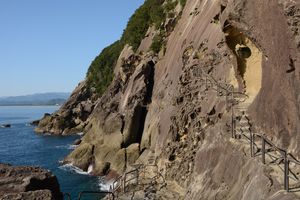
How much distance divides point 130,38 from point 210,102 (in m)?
35.3

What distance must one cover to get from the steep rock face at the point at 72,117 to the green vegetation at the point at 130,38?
3378mm

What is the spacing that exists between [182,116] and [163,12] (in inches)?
944

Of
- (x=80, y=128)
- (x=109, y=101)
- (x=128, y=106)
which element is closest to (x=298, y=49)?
(x=128, y=106)

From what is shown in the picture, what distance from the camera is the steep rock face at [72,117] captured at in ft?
299

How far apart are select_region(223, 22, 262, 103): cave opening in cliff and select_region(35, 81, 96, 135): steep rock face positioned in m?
69.1

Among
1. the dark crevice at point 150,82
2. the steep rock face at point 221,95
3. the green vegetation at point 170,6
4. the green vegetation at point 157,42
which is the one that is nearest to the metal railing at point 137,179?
the steep rock face at point 221,95

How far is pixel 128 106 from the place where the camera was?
49.1 metres

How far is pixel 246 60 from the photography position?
920 inches

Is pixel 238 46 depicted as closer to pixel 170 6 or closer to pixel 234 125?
pixel 234 125

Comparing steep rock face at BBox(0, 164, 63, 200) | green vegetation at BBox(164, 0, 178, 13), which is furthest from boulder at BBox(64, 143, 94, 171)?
steep rock face at BBox(0, 164, 63, 200)

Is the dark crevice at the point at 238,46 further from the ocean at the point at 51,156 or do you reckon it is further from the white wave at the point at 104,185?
the ocean at the point at 51,156

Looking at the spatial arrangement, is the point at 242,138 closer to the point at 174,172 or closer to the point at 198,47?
the point at 174,172

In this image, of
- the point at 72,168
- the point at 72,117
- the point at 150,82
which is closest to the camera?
the point at 150,82

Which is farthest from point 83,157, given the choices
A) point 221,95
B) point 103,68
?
point 103,68
